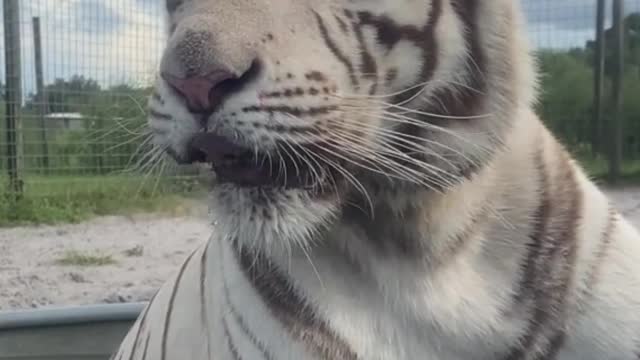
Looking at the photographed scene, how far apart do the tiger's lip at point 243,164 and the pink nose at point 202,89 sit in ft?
0.08

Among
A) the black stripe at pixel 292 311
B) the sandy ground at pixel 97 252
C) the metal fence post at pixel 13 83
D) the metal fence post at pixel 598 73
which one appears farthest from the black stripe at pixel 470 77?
the metal fence post at pixel 13 83

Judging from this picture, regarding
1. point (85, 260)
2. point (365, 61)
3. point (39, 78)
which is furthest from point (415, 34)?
point (39, 78)

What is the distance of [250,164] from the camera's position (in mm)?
878

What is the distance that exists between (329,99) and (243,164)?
3.3 inches

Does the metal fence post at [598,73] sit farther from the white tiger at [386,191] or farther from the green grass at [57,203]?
the white tiger at [386,191]

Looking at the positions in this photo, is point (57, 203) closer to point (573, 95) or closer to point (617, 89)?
point (573, 95)

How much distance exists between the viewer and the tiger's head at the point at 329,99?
0.84m

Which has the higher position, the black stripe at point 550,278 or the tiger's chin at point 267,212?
the tiger's chin at point 267,212

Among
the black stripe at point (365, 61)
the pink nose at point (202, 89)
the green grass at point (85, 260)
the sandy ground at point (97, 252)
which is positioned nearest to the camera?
the pink nose at point (202, 89)

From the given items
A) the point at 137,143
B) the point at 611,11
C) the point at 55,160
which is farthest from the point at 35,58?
the point at 137,143

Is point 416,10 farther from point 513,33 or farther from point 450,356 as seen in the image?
point 450,356

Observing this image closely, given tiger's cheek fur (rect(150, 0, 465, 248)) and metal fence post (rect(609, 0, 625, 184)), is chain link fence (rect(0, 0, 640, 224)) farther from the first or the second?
tiger's cheek fur (rect(150, 0, 465, 248))

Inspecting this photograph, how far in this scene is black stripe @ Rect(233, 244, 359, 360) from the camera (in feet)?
3.22

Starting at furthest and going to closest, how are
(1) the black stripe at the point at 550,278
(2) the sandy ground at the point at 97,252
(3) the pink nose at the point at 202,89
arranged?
(2) the sandy ground at the point at 97,252 < (1) the black stripe at the point at 550,278 < (3) the pink nose at the point at 202,89
